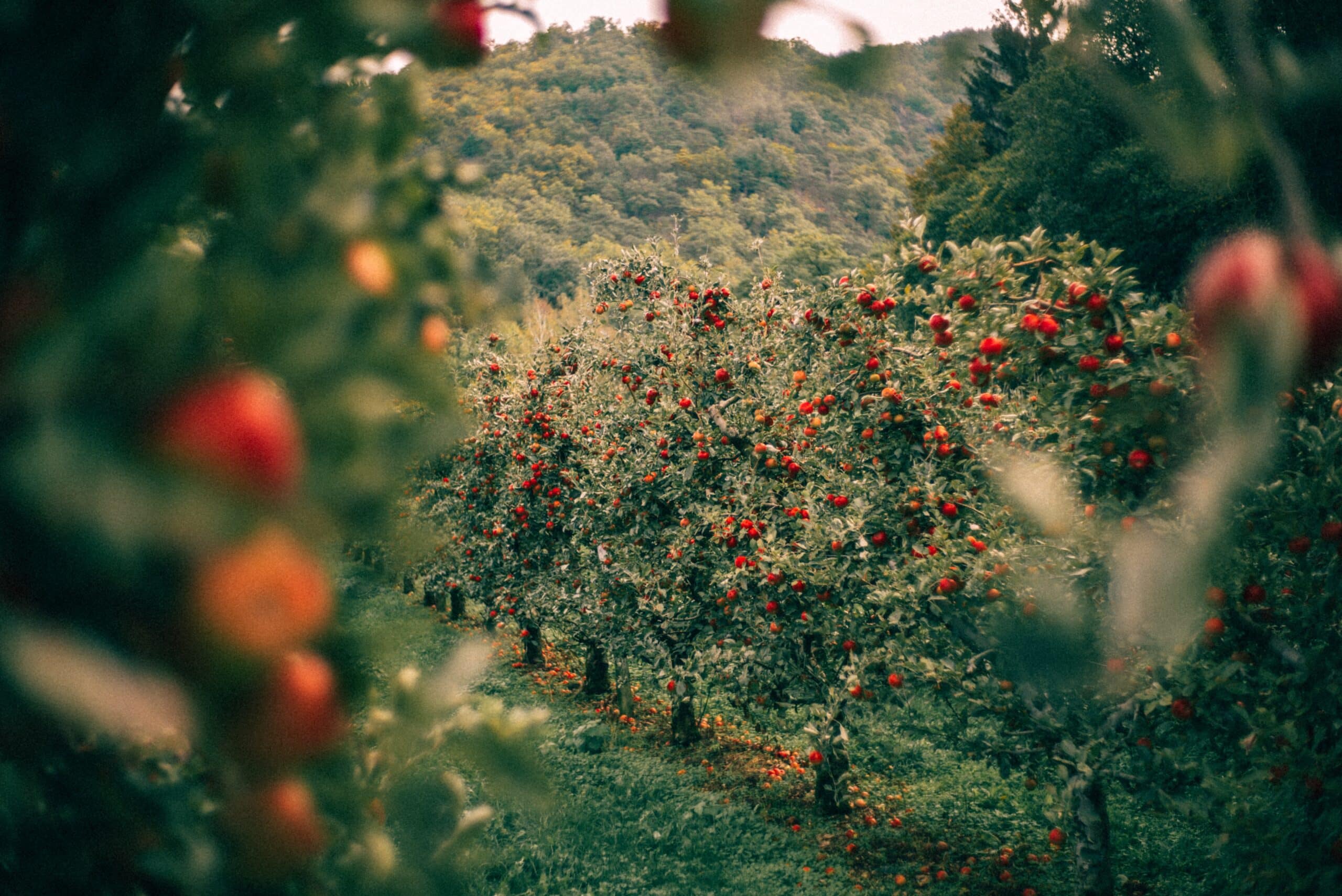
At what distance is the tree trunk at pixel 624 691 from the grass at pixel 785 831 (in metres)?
0.57

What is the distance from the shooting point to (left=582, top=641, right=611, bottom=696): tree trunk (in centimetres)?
950

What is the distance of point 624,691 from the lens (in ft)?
27.4

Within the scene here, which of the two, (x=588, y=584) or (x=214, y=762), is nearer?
(x=214, y=762)

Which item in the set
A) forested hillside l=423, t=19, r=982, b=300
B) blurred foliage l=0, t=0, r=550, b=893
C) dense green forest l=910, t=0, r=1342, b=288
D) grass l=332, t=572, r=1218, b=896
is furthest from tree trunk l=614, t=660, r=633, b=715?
blurred foliage l=0, t=0, r=550, b=893

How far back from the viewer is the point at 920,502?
14.1 ft

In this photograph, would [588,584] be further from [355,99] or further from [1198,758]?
[355,99]

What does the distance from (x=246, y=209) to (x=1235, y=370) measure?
35.1 inches

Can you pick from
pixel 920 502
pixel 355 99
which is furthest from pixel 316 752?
pixel 920 502

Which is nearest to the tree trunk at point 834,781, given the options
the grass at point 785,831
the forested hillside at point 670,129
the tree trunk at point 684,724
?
the grass at point 785,831

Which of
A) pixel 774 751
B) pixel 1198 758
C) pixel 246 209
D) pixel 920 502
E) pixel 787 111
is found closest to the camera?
pixel 246 209

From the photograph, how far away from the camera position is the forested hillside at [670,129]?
63 cm

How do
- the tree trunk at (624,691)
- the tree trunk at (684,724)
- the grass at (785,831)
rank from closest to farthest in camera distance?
the grass at (785,831)
the tree trunk at (684,724)
the tree trunk at (624,691)

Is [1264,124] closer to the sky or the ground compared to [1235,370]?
closer to the sky

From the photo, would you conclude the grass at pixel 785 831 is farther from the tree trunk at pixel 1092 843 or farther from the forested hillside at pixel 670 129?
the forested hillside at pixel 670 129
